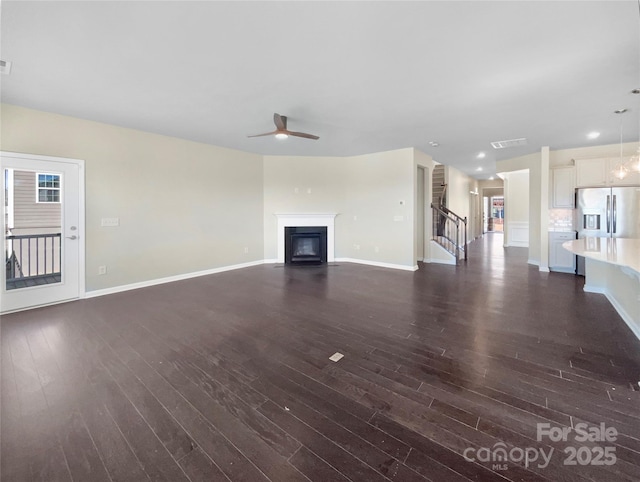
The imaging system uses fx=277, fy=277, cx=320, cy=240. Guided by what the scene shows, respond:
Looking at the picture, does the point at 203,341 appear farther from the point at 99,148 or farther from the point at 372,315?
the point at 99,148

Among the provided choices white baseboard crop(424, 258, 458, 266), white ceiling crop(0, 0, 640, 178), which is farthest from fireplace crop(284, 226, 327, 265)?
white ceiling crop(0, 0, 640, 178)

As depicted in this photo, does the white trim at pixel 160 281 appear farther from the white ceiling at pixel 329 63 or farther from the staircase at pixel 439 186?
the staircase at pixel 439 186

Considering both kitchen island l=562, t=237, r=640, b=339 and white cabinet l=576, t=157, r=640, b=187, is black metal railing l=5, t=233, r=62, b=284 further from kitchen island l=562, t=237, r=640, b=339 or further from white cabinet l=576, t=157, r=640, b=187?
white cabinet l=576, t=157, r=640, b=187

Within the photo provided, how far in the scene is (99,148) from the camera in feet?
14.5

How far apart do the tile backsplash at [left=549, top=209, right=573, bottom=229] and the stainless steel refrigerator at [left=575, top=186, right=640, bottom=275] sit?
15 cm

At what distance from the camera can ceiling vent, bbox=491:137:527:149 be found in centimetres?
551

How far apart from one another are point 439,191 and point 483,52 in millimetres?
7420

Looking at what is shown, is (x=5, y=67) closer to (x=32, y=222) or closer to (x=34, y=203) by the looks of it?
(x=34, y=203)

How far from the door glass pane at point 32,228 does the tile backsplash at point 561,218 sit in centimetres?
917

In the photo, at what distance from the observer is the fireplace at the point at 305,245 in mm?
7262

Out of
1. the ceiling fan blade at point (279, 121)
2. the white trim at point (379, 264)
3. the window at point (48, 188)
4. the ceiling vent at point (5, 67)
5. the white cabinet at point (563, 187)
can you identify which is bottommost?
the white trim at point (379, 264)

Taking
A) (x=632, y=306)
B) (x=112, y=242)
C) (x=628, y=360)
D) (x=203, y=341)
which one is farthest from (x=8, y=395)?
(x=632, y=306)

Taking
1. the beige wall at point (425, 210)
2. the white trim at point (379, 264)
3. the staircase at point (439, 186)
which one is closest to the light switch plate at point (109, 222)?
the white trim at point (379, 264)

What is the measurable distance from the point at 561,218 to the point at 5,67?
9.09 m
